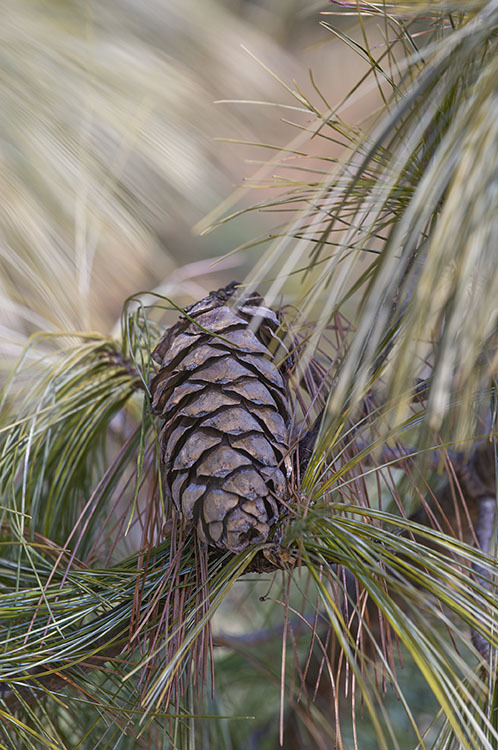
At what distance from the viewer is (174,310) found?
0.36 meters

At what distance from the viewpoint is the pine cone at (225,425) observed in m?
0.27

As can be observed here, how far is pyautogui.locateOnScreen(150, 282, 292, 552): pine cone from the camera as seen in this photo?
275 millimetres

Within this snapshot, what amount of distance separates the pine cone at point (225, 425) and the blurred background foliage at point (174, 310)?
2 centimetres

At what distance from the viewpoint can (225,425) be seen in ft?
0.93

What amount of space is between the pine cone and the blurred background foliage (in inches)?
0.7

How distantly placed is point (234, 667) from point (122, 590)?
401 mm

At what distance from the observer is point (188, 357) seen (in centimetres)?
30

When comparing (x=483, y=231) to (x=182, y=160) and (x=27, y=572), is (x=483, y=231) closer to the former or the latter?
(x=27, y=572)

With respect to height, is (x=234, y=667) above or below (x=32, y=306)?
below

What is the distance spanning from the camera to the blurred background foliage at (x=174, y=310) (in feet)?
0.74

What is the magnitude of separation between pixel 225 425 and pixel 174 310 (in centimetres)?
10

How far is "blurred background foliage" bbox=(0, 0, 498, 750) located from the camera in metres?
0.23

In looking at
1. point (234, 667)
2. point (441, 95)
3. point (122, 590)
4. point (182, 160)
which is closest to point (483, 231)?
point (441, 95)

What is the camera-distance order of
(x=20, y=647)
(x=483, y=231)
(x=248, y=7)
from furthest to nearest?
1. (x=248, y=7)
2. (x=20, y=647)
3. (x=483, y=231)
